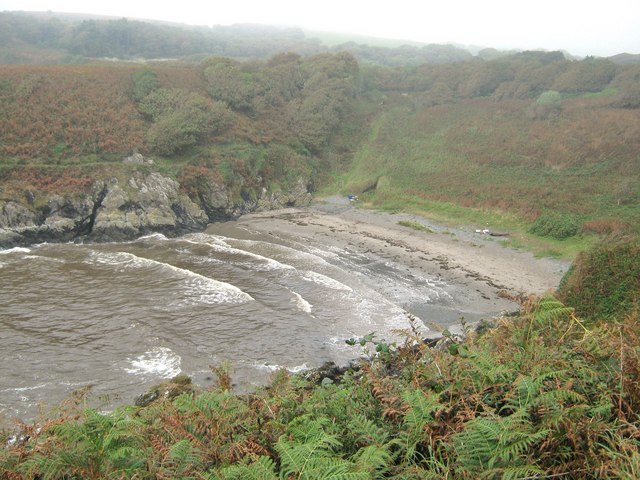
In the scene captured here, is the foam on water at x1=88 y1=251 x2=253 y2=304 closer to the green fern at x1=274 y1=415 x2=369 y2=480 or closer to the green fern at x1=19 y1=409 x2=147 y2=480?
the green fern at x1=19 y1=409 x2=147 y2=480

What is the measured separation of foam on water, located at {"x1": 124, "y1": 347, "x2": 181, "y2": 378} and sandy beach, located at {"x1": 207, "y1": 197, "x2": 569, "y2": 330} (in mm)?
9602

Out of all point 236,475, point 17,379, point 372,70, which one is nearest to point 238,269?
point 17,379

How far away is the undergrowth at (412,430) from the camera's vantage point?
3.84 m

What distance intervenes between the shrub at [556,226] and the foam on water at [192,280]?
727 inches

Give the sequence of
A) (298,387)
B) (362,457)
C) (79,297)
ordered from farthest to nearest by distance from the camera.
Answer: (79,297) < (298,387) < (362,457)

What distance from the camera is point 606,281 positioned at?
12242 mm

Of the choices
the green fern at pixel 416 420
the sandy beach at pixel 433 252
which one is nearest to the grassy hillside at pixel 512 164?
the sandy beach at pixel 433 252

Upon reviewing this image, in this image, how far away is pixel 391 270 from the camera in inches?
926

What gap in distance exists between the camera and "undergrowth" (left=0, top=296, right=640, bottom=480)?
3.84m

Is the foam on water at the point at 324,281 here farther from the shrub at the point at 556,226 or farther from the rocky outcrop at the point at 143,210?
the shrub at the point at 556,226

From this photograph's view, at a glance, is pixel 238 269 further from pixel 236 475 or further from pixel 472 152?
pixel 472 152

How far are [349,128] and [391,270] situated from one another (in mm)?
31180

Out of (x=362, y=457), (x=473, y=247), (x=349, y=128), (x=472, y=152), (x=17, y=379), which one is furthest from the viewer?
(x=349, y=128)

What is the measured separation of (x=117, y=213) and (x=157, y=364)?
57.2 ft
